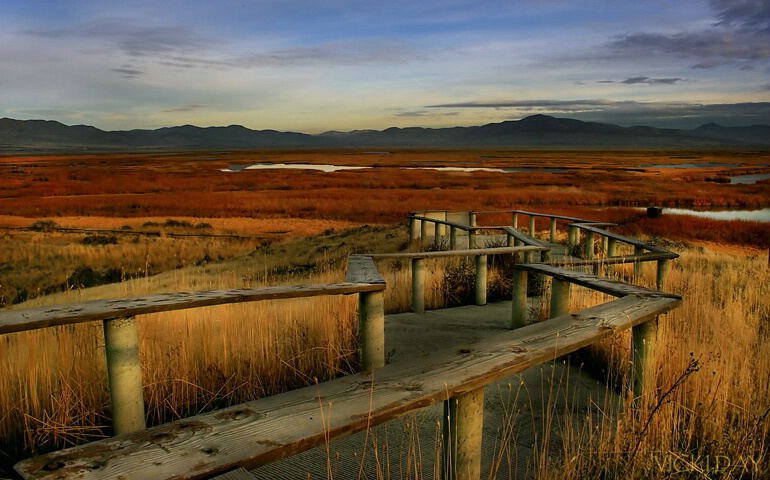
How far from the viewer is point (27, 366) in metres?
4.08

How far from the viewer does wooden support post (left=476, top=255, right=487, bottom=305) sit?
772 cm

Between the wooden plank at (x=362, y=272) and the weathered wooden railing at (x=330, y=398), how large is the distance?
0.13ft

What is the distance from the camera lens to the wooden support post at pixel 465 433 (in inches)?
95.2

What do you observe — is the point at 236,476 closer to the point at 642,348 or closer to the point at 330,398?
the point at 330,398

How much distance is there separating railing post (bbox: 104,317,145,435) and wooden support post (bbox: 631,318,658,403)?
295cm

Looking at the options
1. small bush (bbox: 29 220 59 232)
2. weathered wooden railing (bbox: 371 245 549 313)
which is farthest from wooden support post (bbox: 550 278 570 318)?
small bush (bbox: 29 220 59 232)

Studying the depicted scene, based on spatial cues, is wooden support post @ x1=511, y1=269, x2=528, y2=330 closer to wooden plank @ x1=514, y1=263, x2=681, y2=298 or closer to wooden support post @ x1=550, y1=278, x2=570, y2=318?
wooden support post @ x1=550, y1=278, x2=570, y2=318

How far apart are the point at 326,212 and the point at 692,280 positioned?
25.7m

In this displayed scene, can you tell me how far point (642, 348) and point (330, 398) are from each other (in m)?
2.38

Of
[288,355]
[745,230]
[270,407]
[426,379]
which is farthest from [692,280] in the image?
[745,230]

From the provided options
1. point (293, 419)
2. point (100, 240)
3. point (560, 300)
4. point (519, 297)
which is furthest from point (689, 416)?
point (100, 240)

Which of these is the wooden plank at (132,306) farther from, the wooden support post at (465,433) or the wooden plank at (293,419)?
the wooden support post at (465,433)

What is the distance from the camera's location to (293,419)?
208 centimetres

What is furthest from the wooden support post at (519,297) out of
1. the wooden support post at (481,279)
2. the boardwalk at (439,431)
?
the wooden support post at (481,279)
